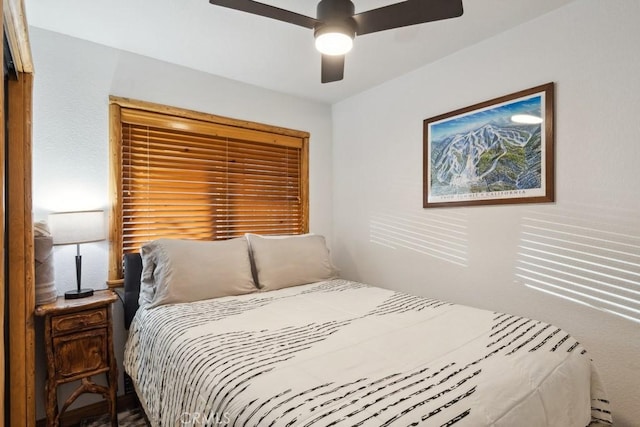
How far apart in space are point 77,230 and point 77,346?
2.16 ft

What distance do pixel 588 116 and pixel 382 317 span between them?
5.14 feet

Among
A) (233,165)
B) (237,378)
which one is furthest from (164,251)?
(237,378)

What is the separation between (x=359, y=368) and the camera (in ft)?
3.97

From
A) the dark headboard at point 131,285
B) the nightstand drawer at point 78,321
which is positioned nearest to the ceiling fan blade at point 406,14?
the dark headboard at point 131,285

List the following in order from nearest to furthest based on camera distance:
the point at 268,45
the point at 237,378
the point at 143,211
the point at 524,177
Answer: the point at 237,378, the point at 524,177, the point at 268,45, the point at 143,211

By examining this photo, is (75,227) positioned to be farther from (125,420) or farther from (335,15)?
(335,15)

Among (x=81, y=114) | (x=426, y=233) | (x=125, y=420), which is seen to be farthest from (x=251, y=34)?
(x=125, y=420)

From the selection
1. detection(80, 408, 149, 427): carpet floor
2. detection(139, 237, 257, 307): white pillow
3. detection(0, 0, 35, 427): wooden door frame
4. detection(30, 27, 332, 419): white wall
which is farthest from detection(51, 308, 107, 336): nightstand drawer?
detection(80, 408, 149, 427): carpet floor

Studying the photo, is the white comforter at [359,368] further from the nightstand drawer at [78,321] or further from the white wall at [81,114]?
the white wall at [81,114]

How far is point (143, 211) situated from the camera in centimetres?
252

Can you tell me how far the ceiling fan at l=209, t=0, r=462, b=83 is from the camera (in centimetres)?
147

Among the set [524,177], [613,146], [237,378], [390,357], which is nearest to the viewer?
[237,378]

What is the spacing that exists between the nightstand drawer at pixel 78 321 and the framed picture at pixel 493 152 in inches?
91.7

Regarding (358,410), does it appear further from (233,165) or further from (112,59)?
(112,59)
